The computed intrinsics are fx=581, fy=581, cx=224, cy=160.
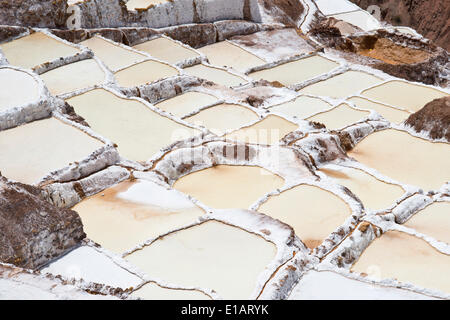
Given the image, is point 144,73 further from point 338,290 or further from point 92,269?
point 338,290

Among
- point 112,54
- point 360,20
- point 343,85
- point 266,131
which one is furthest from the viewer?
point 360,20

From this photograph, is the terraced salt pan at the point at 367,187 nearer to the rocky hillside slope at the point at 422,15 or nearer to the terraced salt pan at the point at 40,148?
the terraced salt pan at the point at 40,148

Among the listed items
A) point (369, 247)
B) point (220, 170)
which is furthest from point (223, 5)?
point (369, 247)

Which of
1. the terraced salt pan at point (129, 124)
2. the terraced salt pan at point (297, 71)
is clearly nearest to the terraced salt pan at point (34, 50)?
the terraced salt pan at point (129, 124)

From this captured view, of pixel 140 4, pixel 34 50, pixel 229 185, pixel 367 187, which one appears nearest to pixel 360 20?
pixel 140 4

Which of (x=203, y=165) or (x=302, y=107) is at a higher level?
(x=203, y=165)

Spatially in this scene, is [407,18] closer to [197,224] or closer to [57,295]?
[197,224]
